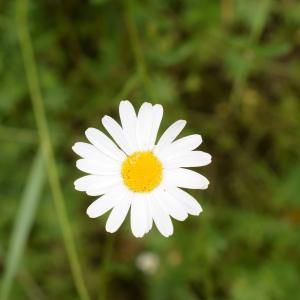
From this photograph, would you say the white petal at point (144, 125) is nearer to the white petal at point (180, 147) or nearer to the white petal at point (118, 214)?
the white petal at point (180, 147)

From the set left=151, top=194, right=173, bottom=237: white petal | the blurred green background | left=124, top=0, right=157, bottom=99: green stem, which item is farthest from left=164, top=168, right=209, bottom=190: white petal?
the blurred green background

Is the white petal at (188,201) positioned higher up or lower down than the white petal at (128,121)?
lower down

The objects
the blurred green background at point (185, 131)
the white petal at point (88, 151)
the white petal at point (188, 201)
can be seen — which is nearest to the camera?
the white petal at point (188, 201)

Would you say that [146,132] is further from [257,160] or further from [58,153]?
[257,160]

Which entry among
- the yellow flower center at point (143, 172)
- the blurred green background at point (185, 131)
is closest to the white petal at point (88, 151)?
the yellow flower center at point (143, 172)

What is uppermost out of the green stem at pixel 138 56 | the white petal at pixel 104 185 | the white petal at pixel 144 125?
the green stem at pixel 138 56

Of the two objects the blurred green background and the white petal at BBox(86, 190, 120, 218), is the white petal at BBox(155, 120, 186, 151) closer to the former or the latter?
the white petal at BBox(86, 190, 120, 218)

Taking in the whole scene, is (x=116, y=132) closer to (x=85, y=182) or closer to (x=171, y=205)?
(x=85, y=182)
